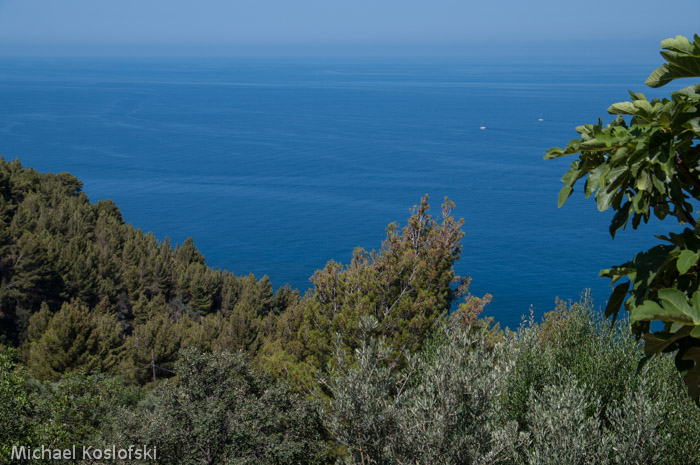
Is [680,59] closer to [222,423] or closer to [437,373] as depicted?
[437,373]

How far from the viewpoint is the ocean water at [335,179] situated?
58719 millimetres

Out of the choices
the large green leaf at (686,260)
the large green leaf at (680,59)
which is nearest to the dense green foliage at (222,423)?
the large green leaf at (686,260)

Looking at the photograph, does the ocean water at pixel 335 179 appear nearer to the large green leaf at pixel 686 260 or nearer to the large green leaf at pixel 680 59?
the large green leaf at pixel 686 260

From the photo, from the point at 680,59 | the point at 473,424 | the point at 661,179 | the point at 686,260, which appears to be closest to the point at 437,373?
the point at 473,424

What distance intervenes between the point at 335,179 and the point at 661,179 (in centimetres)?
8381

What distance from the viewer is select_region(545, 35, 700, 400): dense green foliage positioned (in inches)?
106

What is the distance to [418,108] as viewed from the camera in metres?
156

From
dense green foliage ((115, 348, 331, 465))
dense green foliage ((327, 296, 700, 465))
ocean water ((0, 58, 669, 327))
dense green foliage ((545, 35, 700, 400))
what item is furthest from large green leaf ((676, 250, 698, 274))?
ocean water ((0, 58, 669, 327))

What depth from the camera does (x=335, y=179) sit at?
283ft

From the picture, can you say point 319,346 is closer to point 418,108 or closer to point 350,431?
point 350,431

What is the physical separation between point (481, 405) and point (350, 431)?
4.79 feet

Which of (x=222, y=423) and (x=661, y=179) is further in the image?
(x=222, y=423)

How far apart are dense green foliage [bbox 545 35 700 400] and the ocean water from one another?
4458 centimetres

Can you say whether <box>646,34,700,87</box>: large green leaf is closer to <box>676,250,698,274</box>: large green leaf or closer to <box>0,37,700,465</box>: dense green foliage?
<box>0,37,700,465</box>: dense green foliage
